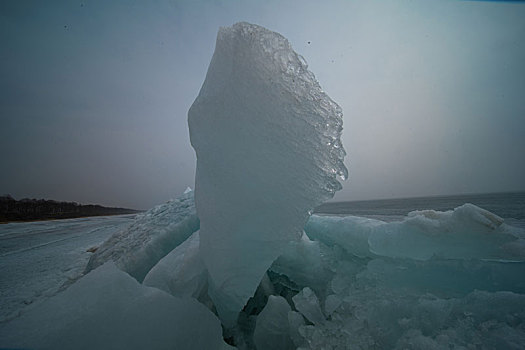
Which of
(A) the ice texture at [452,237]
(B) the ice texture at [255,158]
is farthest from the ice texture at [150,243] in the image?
(A) the ice texture at [452,237]

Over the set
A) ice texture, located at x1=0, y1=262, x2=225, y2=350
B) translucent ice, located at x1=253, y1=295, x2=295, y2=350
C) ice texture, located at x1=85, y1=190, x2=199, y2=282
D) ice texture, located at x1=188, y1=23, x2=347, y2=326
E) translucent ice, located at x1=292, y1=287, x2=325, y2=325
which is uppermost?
ice texture, located at x1=188, y1=23, x2=347, y2=326

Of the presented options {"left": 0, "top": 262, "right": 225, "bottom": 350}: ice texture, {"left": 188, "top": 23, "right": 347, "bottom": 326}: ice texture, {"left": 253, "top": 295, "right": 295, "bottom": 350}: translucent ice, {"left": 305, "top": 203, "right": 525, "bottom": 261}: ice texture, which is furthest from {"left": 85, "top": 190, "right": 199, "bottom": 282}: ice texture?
{"left": 305, "top": 203, "right": 525, "bottom": 261}: ice texture

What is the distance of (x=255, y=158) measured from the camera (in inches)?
50.1

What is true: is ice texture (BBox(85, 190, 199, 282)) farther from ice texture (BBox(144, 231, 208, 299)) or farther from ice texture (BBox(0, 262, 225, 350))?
ice texture (BBox(0, 262, 225, 350))

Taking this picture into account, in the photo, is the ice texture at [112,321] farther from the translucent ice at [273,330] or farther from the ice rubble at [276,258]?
the translucent ice at [273,330]

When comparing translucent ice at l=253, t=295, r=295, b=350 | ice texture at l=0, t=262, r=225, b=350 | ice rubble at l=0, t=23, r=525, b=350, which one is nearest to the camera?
Answer: ice texture at l=0, t=262, r=225, b=350

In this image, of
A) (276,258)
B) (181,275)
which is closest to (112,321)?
(181,275)

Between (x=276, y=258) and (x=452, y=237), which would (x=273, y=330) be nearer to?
(x=276, y=258)

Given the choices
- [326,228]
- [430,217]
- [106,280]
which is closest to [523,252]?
[430,217]

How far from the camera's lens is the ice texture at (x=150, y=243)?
5.62 ft

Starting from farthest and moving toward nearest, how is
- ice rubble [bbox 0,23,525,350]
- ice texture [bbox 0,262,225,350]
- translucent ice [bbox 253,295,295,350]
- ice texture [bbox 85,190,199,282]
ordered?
ice texture [bbox 85,190,199,282], translucent ice [bbox 253,295,295,350], ice rubble [bbox 0,23,525,350], ice texture [bbox 0,262,225,350]

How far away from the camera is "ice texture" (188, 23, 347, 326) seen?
1262mm

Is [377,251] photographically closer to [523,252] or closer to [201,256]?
[523,252]

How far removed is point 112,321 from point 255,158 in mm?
1002
